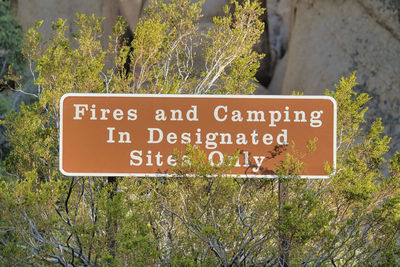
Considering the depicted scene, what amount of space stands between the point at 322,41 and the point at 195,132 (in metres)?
8.82

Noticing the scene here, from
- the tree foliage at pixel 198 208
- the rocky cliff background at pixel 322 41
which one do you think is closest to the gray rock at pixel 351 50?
the rocky cliff background at pixel 322 41

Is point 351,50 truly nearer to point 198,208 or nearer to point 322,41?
point 322,41

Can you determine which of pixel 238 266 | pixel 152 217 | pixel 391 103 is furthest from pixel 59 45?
pixel 391 103

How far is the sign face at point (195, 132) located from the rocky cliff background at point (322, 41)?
6.99 m

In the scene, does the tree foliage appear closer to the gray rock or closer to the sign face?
the sign face

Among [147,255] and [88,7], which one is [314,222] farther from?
[88,7]

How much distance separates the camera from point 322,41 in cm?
1157

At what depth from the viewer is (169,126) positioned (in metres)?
3.44

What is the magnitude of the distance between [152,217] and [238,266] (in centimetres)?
80

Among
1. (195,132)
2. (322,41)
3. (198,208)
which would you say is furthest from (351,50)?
(195,132)

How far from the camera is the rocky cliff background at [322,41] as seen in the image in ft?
33.2

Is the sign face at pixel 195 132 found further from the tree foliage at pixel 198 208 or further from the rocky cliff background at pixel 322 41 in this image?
the rocky cliff background at pixel 322 41

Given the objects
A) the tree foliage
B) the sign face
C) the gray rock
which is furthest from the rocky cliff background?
the sign face

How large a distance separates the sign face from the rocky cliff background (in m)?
6.99
